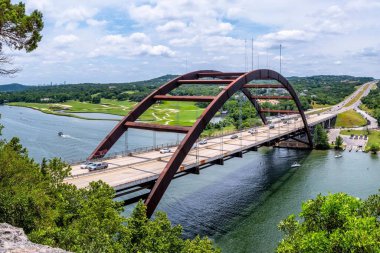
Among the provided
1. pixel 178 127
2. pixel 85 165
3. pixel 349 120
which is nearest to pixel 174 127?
pixel 178 127

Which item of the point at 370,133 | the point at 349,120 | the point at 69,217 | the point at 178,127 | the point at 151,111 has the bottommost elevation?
the point at 370,133

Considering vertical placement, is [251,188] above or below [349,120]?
below

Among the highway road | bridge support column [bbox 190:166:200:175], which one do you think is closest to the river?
bridge support column [bbox 190:166:200:175]

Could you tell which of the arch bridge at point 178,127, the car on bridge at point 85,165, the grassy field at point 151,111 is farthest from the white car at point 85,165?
the grassy field at point 151,111

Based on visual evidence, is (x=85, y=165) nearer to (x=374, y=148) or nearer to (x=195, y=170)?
(x=195, y=170)

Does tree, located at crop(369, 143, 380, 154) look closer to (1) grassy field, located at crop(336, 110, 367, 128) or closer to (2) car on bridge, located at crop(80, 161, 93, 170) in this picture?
(1) grassy field, located at crop(336, 110, 367, 128)

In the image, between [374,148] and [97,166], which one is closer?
[97,166]
